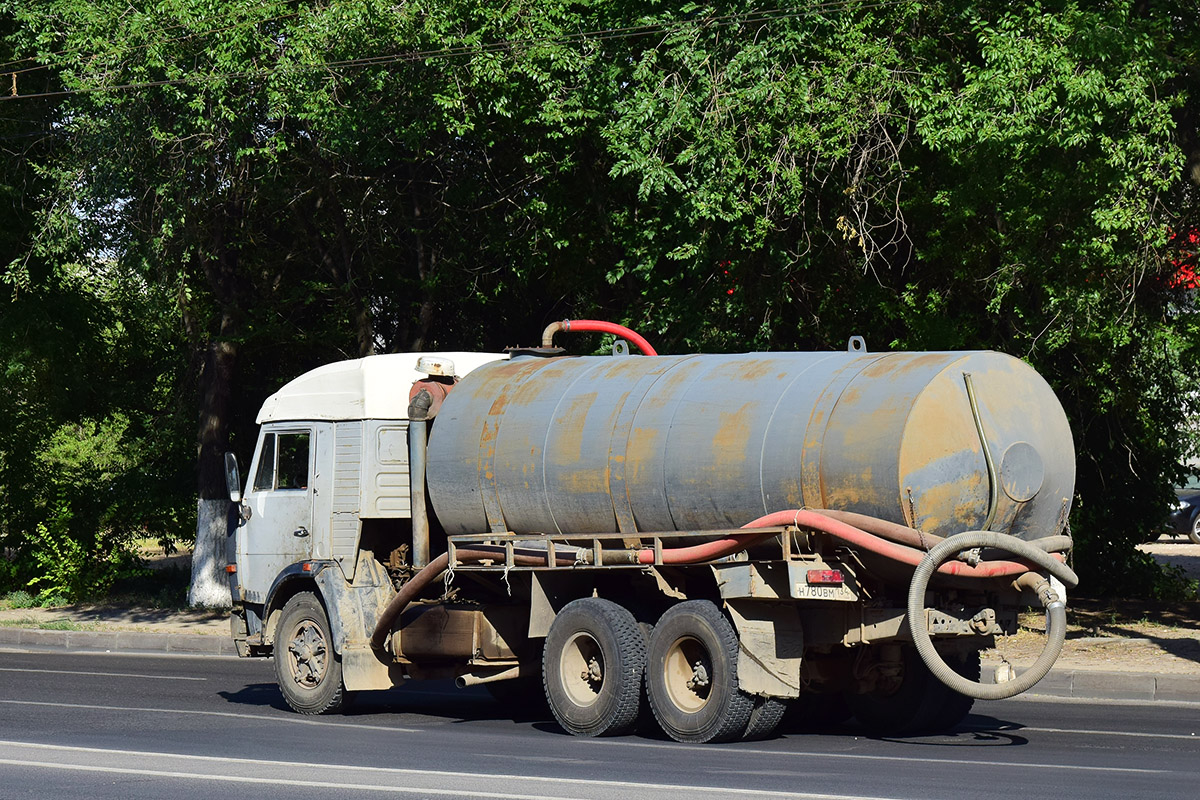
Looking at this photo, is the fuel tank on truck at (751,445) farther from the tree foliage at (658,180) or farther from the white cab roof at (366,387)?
the tree foliage at (658,180)

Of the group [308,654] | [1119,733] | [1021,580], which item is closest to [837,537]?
[1021,580]

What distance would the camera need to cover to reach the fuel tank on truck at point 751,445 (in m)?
9.60

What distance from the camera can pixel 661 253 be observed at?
1766cm

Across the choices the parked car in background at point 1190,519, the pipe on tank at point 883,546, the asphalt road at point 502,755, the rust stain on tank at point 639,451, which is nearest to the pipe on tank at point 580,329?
the rust stain on tank at point 639,451

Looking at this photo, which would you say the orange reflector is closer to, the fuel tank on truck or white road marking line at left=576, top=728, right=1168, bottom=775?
the fuel tank on truck

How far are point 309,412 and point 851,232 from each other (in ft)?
21.2

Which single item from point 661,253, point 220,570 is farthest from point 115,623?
point 661,253

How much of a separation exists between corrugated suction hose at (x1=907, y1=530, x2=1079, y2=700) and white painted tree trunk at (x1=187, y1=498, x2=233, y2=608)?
48.6ft

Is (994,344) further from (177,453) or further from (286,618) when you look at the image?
(177,453)

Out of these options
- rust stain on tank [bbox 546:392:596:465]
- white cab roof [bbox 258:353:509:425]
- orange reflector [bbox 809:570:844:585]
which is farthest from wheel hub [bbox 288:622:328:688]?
orange reflector [bbox 809:570:844:585]

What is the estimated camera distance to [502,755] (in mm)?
9695

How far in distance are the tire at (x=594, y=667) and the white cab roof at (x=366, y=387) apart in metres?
2.51

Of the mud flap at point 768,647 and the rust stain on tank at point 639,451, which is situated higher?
the rust stain on tank at point 639,451

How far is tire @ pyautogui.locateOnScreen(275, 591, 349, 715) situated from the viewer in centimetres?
1225
